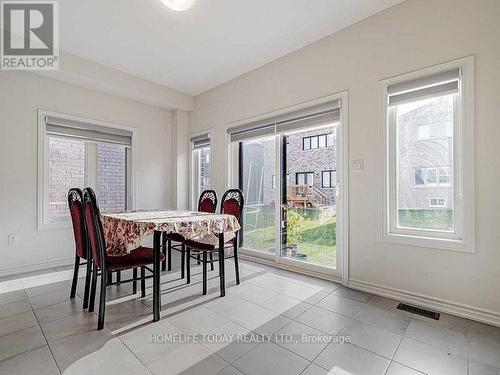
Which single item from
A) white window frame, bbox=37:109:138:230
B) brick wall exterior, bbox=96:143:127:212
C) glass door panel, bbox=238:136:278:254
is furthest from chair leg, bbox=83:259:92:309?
glass door panel, bbox=238:136:278:254

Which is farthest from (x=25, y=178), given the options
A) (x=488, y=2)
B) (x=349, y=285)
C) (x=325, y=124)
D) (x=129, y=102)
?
(x=488, y=2)

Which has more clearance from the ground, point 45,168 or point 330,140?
point 330,140

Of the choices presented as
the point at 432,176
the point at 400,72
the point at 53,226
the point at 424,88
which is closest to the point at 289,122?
the point at 400,72

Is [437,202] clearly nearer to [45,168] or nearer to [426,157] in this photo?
[426,157]

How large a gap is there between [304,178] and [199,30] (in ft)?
6.79

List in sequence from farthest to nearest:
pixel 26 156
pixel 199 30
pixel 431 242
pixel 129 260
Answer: pixel 26 156 → pixel 199 30 → pixel 431 242 → pixel 129 260

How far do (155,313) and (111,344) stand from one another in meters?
0.37

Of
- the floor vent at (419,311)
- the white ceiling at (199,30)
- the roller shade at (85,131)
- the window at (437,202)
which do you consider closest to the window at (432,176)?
the window at (437,202)

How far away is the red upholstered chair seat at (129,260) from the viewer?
6.63 ft

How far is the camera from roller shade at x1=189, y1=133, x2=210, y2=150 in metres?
4.46

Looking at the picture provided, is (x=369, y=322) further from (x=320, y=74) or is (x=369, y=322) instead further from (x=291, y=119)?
(x=320, y=74)

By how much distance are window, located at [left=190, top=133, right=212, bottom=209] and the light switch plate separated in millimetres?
2578

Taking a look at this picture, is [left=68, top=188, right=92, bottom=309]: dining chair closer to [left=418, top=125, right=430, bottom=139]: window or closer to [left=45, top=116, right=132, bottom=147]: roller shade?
[left=45, top=116, right=132, bottom=147]: roller shade

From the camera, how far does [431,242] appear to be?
7.37 feet
